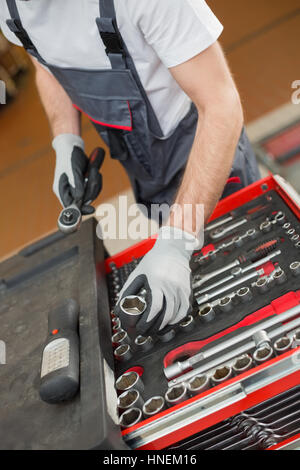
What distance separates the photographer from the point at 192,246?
117 cm

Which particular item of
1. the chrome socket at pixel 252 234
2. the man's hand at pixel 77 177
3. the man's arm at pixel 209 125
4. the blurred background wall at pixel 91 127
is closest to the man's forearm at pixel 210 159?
the man's arm at pixel 209 125

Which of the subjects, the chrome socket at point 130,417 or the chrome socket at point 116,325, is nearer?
the chrome socket at point 130,417

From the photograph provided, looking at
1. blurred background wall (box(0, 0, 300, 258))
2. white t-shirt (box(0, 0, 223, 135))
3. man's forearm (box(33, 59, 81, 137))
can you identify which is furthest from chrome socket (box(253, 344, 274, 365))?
blurred background wall (box(0, 0, 300, 258))

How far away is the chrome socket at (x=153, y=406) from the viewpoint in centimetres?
87

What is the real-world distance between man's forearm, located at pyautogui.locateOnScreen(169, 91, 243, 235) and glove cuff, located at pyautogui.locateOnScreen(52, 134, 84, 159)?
1.72 ft

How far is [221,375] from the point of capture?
87 cm

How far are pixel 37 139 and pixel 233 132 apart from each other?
134 inches

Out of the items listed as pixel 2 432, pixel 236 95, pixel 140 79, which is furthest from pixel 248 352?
pixel 140 79

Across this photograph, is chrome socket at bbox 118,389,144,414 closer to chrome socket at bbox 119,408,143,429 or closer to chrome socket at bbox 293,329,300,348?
chrome socket at bbox 119,408,143,429

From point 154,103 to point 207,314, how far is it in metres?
0.61

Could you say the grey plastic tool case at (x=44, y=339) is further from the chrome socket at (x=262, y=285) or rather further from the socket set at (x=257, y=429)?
the chrome socket at (x=262, y=285)

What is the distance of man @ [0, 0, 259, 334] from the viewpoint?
105cm

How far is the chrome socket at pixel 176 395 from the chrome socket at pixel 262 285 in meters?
0.27

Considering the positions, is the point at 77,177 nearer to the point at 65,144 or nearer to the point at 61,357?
the point at 65,144
